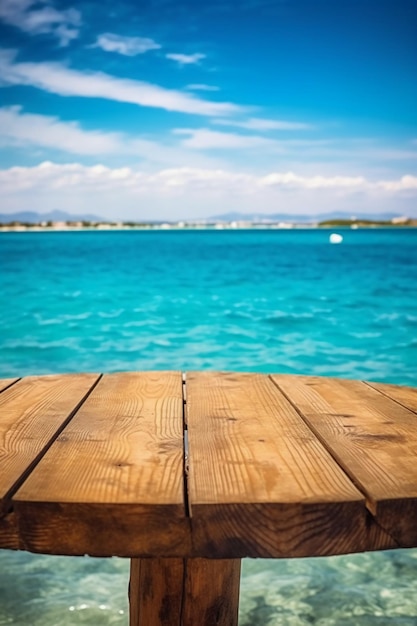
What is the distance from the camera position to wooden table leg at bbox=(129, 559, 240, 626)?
141 centimetres

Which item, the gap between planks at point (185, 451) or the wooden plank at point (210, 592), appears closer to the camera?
the gap between planks at point (185, 451)

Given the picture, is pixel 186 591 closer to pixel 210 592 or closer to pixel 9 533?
pixel 210 592

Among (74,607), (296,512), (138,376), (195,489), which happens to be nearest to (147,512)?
(195,489)

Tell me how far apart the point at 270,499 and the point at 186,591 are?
0.58 m

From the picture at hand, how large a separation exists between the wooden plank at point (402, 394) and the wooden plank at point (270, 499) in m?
0.47

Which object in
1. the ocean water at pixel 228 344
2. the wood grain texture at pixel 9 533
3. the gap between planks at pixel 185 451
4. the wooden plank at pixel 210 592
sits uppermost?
the gap between planks at pixel 185 451

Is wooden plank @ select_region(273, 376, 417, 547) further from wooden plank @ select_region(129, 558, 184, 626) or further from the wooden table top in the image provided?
wooden plank @ select_region(129, 558, 184, 626)

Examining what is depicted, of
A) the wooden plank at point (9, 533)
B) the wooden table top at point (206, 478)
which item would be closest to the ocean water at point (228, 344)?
the wooden table top at point (206, 478)

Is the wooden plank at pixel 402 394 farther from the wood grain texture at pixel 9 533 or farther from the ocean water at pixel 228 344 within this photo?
the ocean water at pixel 228 344

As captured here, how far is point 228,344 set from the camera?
1021 centimetres

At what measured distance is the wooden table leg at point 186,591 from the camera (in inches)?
55.5

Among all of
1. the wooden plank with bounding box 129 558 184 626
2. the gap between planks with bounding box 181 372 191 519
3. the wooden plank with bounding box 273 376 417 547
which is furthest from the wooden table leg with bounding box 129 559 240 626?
the wooden plank with bounding box 273 376 417 547

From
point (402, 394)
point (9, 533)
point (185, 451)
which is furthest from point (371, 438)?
point (9, 533)

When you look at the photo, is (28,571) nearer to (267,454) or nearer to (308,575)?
(308,575)
